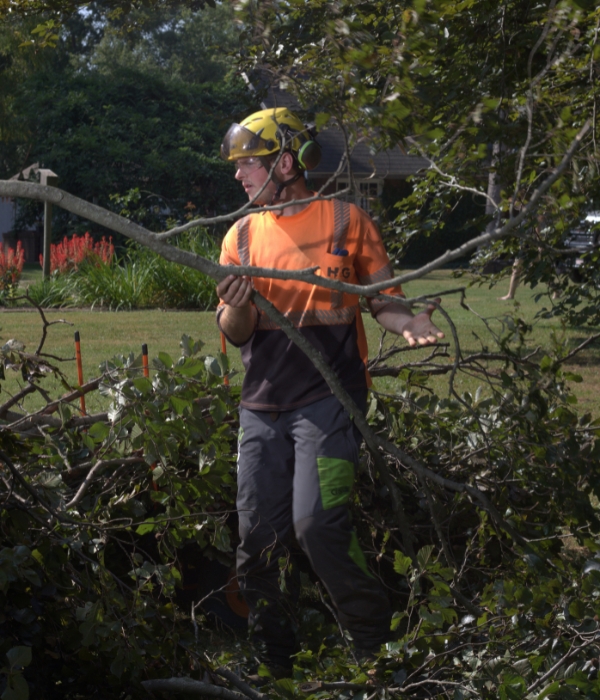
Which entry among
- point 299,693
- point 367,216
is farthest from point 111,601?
point 367,216

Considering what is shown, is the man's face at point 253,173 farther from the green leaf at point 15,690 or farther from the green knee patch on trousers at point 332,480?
the green leaf at point 15,690

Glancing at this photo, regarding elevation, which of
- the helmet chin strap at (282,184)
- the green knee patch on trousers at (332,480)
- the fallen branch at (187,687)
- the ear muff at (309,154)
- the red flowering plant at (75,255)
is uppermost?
the ear muff at (309,154)

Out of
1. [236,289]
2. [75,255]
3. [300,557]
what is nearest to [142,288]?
[75,255]

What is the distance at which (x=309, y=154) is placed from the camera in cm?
329

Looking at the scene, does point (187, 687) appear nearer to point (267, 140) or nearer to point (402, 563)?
point (402, 563)

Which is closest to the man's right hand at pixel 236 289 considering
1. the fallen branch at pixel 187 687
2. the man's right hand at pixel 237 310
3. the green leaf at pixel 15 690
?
the man's right hand at pixel 237 310

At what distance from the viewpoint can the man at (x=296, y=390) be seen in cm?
314

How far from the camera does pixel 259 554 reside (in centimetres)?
332

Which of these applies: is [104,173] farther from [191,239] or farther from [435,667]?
[435,667]

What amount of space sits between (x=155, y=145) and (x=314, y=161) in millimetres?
24641

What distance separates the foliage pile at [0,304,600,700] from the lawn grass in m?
2.96

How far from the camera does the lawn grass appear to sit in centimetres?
835

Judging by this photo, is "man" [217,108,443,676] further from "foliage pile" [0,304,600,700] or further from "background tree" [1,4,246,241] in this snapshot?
"background tree" [1,4,246,241]

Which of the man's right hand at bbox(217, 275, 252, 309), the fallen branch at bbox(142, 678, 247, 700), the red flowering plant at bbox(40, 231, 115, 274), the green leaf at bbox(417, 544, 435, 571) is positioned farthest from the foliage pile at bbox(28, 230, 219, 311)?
the fallen branch at bbox(142, 678, 247, 700)
